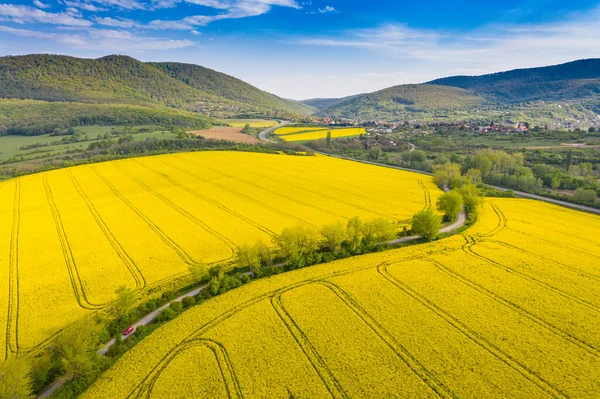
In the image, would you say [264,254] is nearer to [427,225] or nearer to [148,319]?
[148,319]

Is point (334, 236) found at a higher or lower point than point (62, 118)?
lower

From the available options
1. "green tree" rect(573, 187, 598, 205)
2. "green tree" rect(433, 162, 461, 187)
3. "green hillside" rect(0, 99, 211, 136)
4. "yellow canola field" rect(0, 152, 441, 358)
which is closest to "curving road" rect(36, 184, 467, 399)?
"yellow canola field" rect(0, 152, 441, 358)

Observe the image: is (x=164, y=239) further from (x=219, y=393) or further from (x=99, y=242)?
(x=219, y=393)

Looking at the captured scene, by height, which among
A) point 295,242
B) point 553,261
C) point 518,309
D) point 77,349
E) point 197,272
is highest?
point 295,242

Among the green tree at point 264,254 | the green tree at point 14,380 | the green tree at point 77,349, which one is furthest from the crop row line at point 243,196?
the green tree at point 14,380

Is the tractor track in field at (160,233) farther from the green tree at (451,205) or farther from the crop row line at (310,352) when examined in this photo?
the green tree at (451,205)

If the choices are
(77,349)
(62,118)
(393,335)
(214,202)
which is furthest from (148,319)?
(62,118)

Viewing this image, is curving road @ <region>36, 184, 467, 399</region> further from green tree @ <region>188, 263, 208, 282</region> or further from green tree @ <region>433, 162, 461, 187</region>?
green tree @ <region>433, 162, 461, 187</region>

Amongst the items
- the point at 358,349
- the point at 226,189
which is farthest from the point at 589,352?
the point at 226,189
